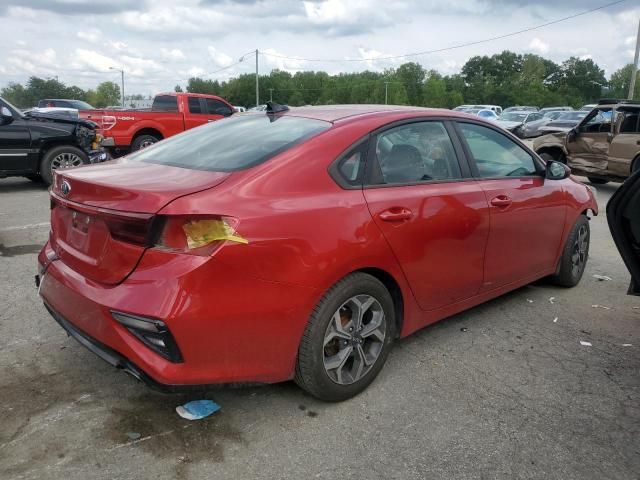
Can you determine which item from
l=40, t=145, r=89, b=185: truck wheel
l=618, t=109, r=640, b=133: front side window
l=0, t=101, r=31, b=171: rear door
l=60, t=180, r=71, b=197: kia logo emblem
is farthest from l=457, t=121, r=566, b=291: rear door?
l=0, t=101, r=31, b=171: rear door

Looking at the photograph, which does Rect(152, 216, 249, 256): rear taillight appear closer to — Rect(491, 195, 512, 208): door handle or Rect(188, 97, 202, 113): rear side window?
Rect(491, 195, 512, 208): door handle

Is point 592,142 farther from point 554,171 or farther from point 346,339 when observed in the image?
point 346,339

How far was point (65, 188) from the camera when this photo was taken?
9.83 feet

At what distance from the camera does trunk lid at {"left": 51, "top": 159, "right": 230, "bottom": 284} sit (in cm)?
251

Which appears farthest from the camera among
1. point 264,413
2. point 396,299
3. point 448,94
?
point 448,94

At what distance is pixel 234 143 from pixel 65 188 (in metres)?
0.96

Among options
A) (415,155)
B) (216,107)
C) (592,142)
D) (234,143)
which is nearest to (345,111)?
(415,155)

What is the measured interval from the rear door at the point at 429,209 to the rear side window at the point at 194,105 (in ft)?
41.0

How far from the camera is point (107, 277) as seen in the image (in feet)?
8.55

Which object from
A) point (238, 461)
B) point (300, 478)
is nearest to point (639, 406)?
point (300, 478)

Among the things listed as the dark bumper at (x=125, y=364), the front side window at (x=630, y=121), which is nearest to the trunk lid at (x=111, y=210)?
the dark bumper at (x=125, y=364)

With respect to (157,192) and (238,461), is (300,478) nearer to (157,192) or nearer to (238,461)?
(238,461)

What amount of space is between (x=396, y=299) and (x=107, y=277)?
5.39ft

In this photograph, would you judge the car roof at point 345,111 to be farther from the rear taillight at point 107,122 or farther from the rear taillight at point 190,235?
the rear taillight at point 107,122
